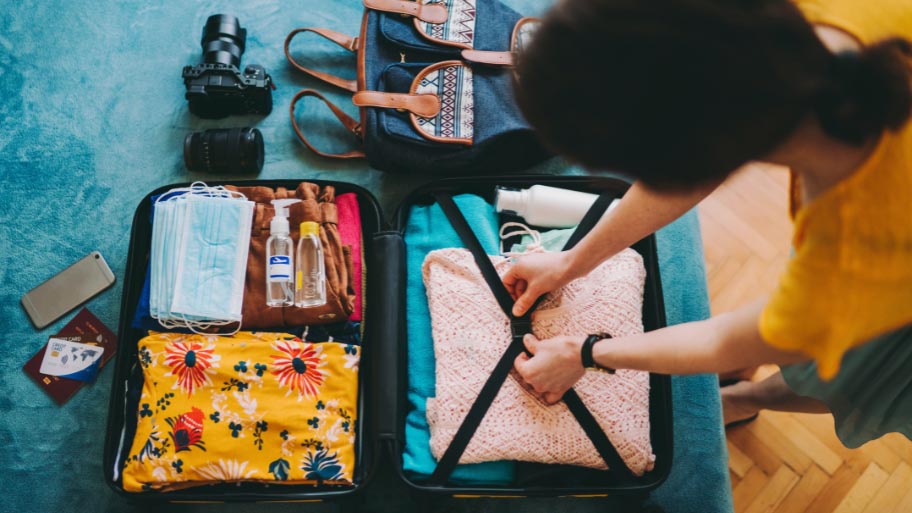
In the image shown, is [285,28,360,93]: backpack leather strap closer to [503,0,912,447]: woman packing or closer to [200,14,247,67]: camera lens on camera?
[200,14,247,67]: camera lens on camera

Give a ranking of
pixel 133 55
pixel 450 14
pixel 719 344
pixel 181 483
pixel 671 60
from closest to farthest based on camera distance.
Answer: pixel 671 60 → pixel 719 344 → pixel 181 483 → pixel 450 14 → pixel 133 55

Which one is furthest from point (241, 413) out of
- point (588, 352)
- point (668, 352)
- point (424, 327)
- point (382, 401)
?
point (668, 352)

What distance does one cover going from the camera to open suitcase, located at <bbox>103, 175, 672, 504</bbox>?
986mm

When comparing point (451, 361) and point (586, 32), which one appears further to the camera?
point (451, 361)

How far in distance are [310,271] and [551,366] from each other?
1.52 ft

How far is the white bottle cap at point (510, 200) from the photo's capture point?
1.13m

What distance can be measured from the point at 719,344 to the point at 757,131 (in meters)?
0.30

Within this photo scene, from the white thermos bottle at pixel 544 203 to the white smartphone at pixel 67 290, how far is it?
2.91ft

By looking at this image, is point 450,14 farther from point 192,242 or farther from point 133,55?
point 133,55

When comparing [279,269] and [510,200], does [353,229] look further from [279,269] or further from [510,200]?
[510,200]

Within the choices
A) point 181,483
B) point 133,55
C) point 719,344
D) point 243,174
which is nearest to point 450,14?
point 243,174

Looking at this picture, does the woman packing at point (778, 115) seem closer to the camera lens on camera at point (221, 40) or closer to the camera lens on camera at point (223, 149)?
the camera lens on camera at point (223, 149)

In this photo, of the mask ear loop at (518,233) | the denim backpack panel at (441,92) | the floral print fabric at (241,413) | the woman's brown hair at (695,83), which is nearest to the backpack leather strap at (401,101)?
the denim backpack panel at (441,92)

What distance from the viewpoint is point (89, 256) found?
1301 millimetres
